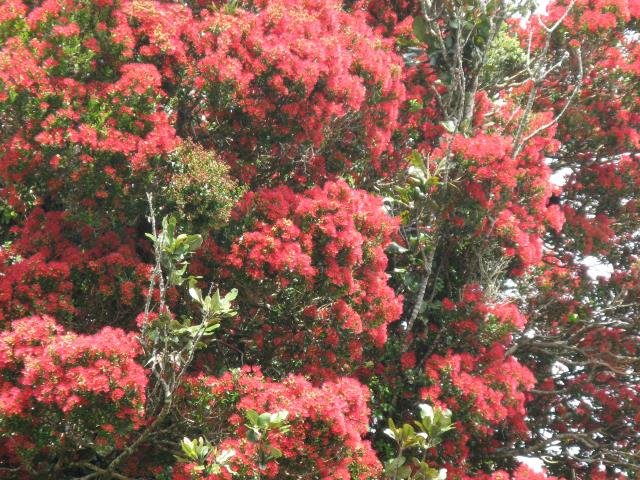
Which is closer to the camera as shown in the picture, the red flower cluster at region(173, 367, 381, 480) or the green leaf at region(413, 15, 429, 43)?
the red flower cluster at region(173, 367, 381, 480)

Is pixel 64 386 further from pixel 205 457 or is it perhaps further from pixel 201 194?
pixel 201 194

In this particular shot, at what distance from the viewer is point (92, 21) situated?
19.1ft

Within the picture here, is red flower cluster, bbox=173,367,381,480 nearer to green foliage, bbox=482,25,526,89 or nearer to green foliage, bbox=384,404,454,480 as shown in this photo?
green foliage, bbox=384,404,454,480

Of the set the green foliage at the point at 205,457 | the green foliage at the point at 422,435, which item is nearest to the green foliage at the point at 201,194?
the green foliage at the point at 205,457

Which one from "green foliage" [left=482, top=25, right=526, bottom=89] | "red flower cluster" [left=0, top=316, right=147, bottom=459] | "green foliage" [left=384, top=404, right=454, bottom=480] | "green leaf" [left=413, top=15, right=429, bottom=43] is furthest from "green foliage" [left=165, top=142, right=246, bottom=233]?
"green foliage" [left=482, top=25, right=526, bottom=89]

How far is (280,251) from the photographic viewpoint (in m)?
6.03

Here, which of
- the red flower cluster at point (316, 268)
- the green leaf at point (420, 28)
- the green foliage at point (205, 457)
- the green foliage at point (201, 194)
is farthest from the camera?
the green leaf at point (420, 28)

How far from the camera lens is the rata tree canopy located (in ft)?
17.7

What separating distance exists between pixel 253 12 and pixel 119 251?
2924 millimetres

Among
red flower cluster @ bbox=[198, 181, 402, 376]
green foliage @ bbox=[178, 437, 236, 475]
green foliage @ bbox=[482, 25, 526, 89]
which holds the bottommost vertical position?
green foliage @ bbox=[178, 437, 236, 475]

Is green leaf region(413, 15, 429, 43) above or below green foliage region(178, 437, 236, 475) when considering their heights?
above

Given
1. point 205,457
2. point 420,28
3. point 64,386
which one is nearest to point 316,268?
point 205,457

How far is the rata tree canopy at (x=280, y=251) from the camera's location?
5387mm

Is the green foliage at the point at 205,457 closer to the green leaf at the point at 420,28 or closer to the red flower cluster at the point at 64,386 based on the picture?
the red flower cluster at the point at 64,386
